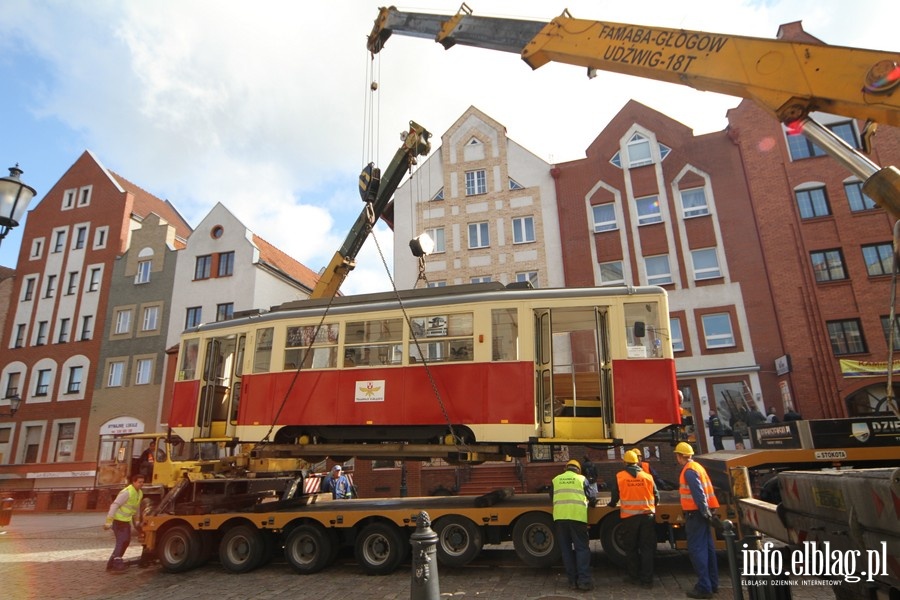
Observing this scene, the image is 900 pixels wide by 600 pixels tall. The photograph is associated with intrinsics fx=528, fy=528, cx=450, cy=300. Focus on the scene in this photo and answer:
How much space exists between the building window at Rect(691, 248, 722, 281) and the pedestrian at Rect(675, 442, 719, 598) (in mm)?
14987

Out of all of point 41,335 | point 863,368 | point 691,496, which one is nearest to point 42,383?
point 41,335

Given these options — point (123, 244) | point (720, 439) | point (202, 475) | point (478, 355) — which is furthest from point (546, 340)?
point (123, 244)

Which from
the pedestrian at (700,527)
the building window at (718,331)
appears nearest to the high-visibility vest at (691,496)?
the pedestrian at (700,527)

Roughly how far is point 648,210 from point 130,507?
20.3m

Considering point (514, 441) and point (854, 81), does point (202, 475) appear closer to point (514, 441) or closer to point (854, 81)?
point (514, 441)

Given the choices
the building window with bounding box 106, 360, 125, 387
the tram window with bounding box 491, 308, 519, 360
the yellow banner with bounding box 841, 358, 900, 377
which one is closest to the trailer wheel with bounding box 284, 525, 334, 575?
the tram window with bounding box 491, 308, 519, 360

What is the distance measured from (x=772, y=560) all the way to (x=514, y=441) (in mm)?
4681

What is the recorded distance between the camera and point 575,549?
304 inches

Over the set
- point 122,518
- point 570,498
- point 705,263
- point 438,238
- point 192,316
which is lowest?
point 122,518

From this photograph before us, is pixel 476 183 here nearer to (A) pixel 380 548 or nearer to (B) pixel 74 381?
(A) pixel 380 548

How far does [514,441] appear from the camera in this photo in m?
8.66

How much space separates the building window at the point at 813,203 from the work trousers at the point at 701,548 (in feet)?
57.4

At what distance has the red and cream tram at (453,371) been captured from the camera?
28.3 feet

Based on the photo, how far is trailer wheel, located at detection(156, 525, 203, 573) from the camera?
9.67 meters
